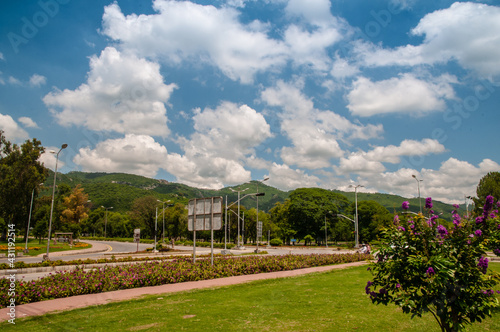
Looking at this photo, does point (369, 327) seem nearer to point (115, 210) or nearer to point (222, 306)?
point (222, 306)

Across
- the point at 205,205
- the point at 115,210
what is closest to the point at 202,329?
the point at 205,205

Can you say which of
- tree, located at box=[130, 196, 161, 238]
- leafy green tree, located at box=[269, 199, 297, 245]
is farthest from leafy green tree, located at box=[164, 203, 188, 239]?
leafy green tree, located at box=[269, 199, 297, 245]

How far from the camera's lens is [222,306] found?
27.6 ft

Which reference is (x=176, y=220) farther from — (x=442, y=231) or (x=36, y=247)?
(x=442, y=231)

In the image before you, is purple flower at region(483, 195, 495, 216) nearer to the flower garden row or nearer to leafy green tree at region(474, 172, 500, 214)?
the flower garden row

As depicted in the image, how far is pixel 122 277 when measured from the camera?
1188 centimetres

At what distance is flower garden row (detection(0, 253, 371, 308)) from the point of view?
9438mm

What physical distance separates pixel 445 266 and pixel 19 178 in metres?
49.2

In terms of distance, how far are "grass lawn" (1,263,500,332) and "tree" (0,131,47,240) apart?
39169 mm

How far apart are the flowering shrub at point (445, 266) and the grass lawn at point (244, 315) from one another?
8.59ft

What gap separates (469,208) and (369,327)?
330cm

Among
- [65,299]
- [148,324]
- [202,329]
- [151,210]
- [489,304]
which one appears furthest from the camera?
[151,210]

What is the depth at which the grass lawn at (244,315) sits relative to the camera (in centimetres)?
644

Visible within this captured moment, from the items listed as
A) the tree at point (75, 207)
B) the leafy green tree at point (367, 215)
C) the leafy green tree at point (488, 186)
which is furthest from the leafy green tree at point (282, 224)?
the tree at point (75, 207)
